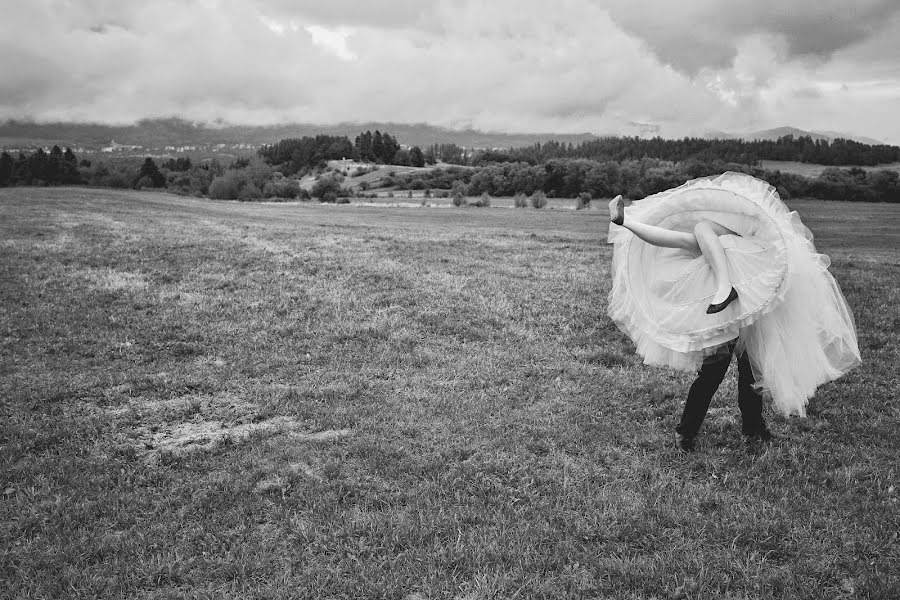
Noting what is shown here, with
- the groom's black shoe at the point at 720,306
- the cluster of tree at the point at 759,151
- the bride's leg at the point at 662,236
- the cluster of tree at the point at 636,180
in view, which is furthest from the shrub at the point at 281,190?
the groom's black shoe at the point at 720,306

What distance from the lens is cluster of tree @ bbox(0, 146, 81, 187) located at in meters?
109

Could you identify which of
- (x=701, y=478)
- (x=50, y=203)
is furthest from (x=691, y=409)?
(x=50, y=203)

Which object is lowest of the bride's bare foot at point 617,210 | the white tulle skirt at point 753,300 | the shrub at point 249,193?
the white tulle skirt at point 753,300

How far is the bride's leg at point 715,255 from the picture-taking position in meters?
6.16

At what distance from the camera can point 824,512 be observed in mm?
5945

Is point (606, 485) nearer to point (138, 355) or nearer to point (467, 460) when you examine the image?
point (467, 460)

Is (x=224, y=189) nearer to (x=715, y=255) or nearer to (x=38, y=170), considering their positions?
(x=38, y=170)

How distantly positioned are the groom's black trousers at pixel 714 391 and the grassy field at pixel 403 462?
396 mm

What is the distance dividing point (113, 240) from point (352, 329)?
53.0ft

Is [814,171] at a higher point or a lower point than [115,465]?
higher

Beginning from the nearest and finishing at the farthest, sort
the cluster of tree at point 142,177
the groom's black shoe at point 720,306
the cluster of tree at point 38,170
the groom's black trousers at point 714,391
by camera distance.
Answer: the groom's black shoe at point 720,306 → the groom's black trousers at point 714,391 → the cluster of tree at point 38,170 → the cluster of tree at point 142,177

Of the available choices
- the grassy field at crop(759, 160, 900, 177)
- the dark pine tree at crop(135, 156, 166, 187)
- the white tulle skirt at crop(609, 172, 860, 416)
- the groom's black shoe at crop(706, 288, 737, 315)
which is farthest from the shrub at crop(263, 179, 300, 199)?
the groom's black shoe at crop(706, 288, 737, 315)

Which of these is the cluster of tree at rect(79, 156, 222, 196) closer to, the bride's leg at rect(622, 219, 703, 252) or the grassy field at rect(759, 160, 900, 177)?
the bride's leg at rect(622, 219, 703, 252)

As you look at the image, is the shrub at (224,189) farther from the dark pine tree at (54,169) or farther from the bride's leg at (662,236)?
the bride's leg at (662,236)
